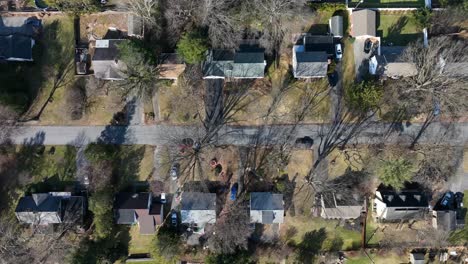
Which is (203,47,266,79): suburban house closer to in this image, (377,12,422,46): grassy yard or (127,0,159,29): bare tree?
(127,0,159,29): bare tree

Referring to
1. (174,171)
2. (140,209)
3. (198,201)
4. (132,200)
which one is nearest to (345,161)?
(198,201)

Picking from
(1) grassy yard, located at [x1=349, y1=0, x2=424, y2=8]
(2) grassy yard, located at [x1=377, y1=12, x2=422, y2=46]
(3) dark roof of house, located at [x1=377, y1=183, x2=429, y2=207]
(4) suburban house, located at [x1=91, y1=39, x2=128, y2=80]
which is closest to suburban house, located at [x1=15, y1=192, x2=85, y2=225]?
(4) suburban house, located at [x1=91, y1=39, x2=128, y2=80]

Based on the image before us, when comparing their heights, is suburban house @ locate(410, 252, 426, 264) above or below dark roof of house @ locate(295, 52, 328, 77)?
below

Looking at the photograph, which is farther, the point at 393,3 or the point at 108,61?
the point at 393,3

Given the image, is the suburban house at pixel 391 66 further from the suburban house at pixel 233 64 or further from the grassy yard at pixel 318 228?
the grassy yard at pixel 318 228

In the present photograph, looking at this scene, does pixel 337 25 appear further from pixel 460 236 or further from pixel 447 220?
pixel 460 236

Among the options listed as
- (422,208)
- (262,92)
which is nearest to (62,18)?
(262,92)

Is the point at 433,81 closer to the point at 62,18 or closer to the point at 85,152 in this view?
the point at 85,152

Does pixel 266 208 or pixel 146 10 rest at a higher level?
pixel 146 10
